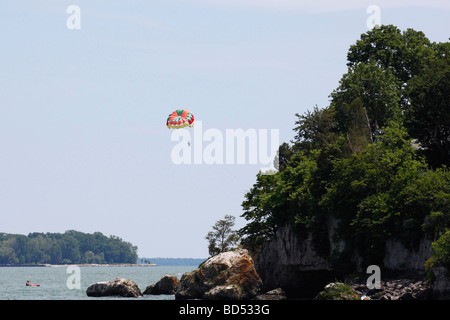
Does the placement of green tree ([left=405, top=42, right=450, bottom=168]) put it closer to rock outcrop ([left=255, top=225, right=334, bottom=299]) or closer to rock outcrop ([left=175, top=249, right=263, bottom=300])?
rock outcrop ([left=255, top=225, right=334, bottom=299])

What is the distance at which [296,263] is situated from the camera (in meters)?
74.1

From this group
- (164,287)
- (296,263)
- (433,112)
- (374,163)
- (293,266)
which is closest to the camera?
(374,163)

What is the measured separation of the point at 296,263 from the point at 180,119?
1910cm

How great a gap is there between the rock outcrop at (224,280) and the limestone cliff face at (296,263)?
177 inches

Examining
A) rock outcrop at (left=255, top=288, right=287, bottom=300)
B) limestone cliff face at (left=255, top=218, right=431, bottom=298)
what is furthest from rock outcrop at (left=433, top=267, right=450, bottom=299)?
rock outcrop at (left=255, top=288, right=287, bottom=300)

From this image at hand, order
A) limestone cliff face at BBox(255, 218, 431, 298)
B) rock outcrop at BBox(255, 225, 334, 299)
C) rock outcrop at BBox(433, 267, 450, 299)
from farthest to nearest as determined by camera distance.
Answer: rock outcrop at BBox(255, 225, 334, 299)
limestone cliff face at BBox(255, 218, 431, 298)
rock outcrop at BBox(433, 267, 450, 299)

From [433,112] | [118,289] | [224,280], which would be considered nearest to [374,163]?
[433,112]

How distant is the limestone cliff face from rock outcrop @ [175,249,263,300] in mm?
4501

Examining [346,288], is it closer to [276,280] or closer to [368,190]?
[368,190]

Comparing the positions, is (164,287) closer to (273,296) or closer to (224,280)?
(224,280)

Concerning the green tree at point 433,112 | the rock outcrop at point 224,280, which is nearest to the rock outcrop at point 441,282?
the green tree at point 433,112

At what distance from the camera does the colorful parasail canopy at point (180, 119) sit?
78500 mm

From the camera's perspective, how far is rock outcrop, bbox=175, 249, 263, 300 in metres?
71.1
